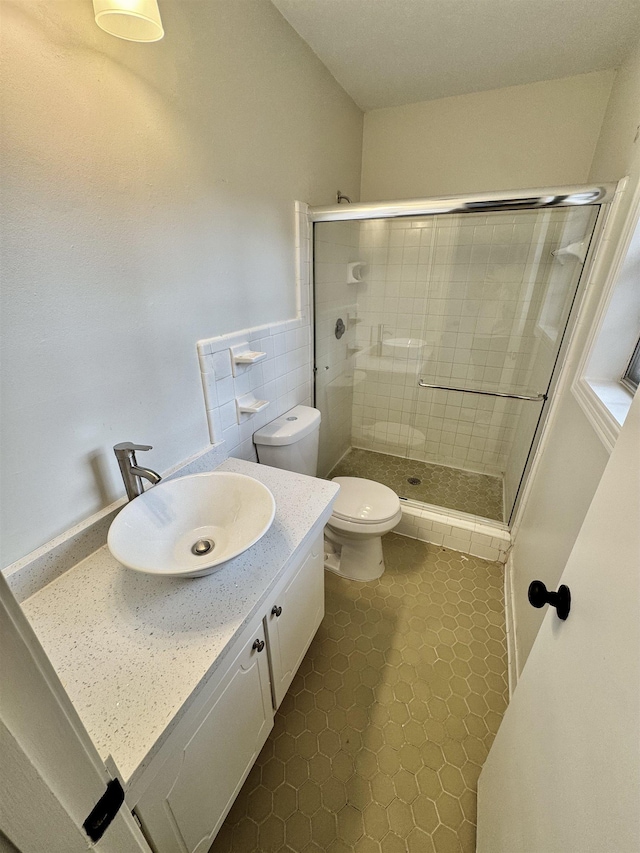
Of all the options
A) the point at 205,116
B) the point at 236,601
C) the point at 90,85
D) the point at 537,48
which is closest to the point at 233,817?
the point at 236,601

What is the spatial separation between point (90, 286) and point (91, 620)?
2.63 ft

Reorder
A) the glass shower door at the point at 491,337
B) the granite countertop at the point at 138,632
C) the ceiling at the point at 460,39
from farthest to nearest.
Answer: the glass shower door at the point at 491,337
the ceiling at the point at 460,39
the granite countertop at the point at 138,632

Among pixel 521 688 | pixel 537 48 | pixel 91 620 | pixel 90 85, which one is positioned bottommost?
pixel 521 688

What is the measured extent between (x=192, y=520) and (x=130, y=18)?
47.9 inches

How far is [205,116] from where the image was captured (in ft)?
3.63

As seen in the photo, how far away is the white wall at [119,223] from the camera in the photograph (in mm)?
742

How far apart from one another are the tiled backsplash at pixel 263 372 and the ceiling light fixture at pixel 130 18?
2.40 feet

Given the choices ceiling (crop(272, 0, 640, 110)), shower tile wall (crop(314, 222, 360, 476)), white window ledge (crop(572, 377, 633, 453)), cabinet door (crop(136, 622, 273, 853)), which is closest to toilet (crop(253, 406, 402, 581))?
shower tile wall (crop(314, 222, 360, 476))

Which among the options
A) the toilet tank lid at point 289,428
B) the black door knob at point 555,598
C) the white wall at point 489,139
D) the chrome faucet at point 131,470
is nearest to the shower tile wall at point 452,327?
the white wall at point 489,139

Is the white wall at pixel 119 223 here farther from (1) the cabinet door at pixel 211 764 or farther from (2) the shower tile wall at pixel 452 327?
(2) the shower tile wall at pixel 452 327

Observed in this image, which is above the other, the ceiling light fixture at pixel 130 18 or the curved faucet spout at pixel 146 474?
the ceiling light fixture at pixel 130 18

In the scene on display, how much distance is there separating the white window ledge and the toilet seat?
0.91 meters

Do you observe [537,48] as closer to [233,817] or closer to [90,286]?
[90,286]

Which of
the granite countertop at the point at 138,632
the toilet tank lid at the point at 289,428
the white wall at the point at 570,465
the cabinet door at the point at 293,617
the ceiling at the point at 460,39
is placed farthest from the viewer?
the toilet tank lid at the point at 289,428
